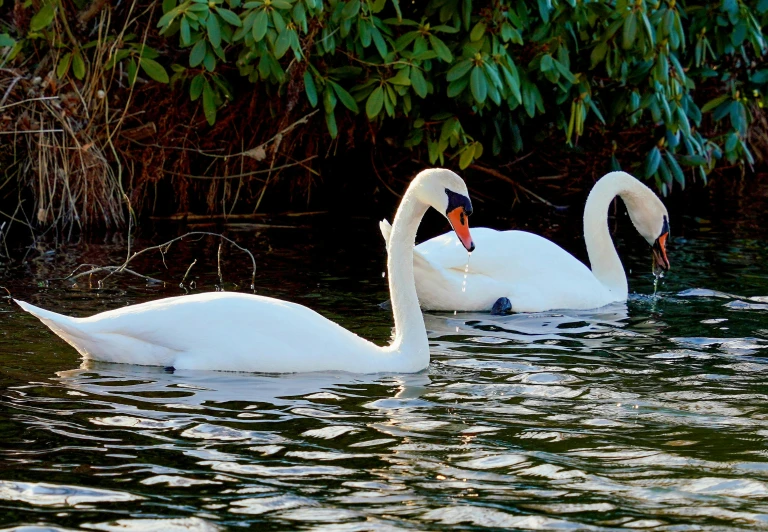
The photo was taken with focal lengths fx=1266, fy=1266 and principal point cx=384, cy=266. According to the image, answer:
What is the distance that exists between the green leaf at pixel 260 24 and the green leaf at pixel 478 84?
1685 millimetres

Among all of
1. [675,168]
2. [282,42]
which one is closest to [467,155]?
[675,168]

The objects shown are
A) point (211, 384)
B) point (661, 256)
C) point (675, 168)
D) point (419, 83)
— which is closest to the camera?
point (211, 384)

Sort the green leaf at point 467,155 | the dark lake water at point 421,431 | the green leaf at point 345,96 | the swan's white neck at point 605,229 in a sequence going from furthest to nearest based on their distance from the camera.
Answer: the green leaf at point 467,155 → the green leaf at point 345,96 → the swan's white neck at point 605,229 → the dark lake water at point 421,431

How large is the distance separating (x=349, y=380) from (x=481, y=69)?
4241 mm

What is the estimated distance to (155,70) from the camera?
389 inches

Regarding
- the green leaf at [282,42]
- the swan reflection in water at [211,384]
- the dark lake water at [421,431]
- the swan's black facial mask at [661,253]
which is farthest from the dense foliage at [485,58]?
the swan reflection in water at [211,384]

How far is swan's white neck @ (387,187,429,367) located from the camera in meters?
6.06

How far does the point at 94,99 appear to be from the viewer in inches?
424

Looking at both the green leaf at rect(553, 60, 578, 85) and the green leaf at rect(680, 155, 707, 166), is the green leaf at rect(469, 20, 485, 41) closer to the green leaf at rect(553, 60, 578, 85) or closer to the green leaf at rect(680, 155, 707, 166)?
the green leaf at rect(553, 60, 578, 85)

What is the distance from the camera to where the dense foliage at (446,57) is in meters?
9.40

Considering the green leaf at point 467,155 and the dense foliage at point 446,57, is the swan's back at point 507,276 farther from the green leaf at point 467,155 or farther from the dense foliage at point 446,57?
the green leaf at point 467,155

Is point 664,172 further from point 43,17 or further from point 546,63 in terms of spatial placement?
point 43,17

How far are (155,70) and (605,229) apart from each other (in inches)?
146

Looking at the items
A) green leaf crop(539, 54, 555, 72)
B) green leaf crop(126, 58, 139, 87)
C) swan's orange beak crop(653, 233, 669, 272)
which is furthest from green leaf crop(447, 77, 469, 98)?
green leaf crop(126, 58, 139, 87)
